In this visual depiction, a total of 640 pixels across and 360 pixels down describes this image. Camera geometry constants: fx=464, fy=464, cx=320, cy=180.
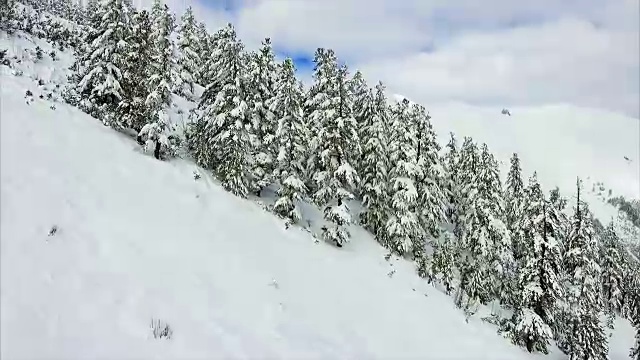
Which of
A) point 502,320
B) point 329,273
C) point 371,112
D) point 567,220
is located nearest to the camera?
point 329,273

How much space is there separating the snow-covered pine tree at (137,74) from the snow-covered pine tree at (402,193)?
56.0 ft

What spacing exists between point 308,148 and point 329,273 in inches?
494

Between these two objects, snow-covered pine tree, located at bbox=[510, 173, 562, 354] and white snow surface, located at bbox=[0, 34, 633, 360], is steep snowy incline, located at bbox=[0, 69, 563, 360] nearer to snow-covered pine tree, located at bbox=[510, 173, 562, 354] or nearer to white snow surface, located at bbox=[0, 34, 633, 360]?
white snow surface, located at bbox=[0, 34, 633, 360]

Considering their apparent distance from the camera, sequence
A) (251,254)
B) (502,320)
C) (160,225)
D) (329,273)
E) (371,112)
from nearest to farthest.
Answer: (160,225)
(251,254)
(329,273)
(502,320)
(371,112)

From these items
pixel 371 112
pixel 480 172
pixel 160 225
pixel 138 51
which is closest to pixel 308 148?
pixel 371 112

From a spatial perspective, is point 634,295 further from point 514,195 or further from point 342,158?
point 342,158

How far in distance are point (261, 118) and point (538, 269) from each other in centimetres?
1958

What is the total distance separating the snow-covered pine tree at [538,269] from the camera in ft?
92.3

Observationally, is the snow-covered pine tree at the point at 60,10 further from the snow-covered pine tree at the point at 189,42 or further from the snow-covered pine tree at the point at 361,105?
the snow-covered pine tree at the point at 361,105

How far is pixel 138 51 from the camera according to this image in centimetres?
2489

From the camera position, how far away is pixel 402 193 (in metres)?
32.2

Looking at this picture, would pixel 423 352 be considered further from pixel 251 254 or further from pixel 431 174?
pixel 431 174

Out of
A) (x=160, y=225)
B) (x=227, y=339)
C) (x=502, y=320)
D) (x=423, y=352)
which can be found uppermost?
(x=160, y=225)

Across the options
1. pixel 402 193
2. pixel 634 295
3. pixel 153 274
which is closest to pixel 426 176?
pixel 402 193
